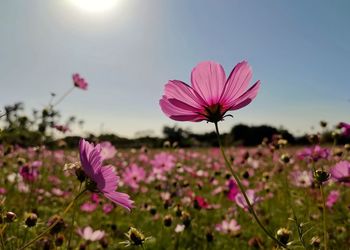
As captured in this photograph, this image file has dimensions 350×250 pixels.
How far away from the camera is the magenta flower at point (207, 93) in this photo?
94 centimetres

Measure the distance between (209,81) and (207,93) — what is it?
3 centimetres

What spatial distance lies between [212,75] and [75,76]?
10.1 ft

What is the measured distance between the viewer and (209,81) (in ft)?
3.16

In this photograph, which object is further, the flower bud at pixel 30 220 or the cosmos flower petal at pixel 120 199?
the flower bud at pixel 30 220

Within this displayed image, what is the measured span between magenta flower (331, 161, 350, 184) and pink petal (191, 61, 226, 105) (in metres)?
0.63

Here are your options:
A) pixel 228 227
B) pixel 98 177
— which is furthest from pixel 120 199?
pixel 228 227

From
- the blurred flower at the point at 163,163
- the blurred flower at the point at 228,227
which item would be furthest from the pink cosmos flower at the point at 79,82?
the blurred flower at the point at 228,227

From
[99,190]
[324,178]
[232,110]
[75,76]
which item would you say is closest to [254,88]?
[232,110]

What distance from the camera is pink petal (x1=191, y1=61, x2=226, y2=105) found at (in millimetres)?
963

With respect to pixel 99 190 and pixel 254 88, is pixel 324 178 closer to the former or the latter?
pixel 254 88

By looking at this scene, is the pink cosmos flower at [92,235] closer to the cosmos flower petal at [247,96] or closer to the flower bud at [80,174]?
the flower bud at [80,174]

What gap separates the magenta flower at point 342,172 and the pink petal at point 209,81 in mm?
633

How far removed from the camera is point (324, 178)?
38.9 inches

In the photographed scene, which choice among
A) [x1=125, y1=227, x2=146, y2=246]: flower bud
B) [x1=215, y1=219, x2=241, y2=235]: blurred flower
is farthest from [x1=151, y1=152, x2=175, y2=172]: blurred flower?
[x1=125, y1=227, x2=146, y2=246]: flower bud
